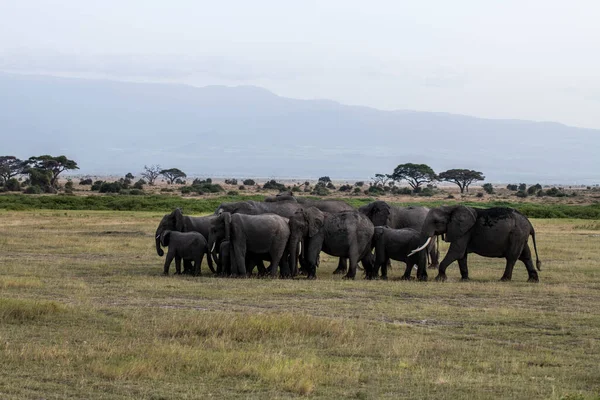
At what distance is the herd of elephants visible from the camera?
80.3 feet

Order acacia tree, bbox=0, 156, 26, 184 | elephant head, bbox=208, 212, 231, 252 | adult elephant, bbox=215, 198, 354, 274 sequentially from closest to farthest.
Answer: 1. elephant head, bbox=208, 212, 231, 252
2. adult elephant, bbox=215, 198, 354, 274
3. acacia tree, bbox=0, 156, 26, 184

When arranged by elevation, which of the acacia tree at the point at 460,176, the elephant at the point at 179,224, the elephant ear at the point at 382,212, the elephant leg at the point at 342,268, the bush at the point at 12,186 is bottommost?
the elephant leg at the point at 342,268

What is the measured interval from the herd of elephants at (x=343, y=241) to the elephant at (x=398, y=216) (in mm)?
3312

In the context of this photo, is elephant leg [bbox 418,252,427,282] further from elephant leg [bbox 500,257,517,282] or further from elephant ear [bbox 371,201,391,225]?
elephant ear [bbox 371,201,391,225]

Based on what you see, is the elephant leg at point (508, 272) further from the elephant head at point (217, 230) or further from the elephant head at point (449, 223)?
the elephant head at point (217, 230)

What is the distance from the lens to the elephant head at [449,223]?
2505cm

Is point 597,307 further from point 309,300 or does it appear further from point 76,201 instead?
point 76,201

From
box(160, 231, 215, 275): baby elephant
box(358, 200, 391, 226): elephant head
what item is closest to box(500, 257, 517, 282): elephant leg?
box(358, 200, 391, 226): elephant head

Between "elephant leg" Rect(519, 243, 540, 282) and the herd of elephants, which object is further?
the herd of elephants

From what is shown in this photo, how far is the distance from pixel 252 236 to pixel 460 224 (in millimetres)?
5480

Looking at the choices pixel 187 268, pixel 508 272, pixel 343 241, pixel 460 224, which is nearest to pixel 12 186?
pixel 187 268

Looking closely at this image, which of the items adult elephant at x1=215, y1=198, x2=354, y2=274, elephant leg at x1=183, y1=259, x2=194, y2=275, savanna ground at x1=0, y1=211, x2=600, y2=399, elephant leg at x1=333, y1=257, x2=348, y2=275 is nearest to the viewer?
savanna ground at x1=0, y1=211, x2=600, y2=399

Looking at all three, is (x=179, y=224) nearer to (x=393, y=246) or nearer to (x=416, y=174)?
(x=393, y=246)

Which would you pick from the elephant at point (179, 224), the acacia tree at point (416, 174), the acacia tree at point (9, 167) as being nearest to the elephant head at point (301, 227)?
the elephant at point (179, 224)
